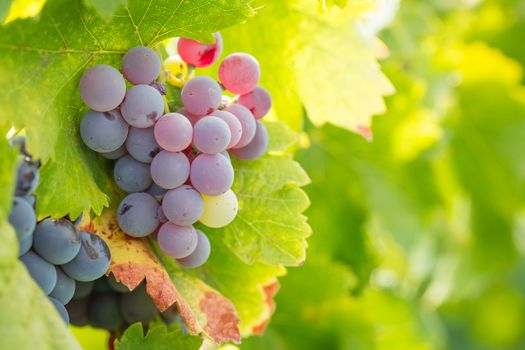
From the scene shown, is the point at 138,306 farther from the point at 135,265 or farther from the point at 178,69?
the point at 178,69

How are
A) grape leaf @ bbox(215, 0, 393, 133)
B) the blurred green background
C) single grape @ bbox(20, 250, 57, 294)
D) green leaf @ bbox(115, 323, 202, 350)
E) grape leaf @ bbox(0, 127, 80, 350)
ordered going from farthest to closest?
the blurred green background
grape leaf @ bbox(215, 0, 393, 133)
green leaf @ bbox(115, 323, 202, 350)
single grape @ bbox(20, 250, 57, 294)
grape leaf @ bbox(0, 127, 80, 350)

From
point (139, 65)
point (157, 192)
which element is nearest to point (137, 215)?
point (157, 192)

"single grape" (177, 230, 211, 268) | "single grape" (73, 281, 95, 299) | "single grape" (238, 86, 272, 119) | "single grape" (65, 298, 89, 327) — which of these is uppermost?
"single grape" (238, 86, 272, 119)

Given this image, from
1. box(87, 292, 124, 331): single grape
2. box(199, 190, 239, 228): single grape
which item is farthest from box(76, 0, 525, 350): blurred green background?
box(199, 190, 239, 228): single grape

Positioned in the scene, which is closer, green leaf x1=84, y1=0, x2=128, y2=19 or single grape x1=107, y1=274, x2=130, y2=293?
green leaf x1=84, y1=0, x2=128, y2=19

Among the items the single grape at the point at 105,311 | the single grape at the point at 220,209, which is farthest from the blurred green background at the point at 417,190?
the single grape at the point at 220,209

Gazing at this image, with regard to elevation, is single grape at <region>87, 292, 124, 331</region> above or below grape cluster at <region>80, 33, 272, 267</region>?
below

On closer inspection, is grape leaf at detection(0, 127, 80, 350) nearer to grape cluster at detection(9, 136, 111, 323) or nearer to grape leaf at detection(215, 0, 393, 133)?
grape cluster at detection(9, 136, 111, 323)

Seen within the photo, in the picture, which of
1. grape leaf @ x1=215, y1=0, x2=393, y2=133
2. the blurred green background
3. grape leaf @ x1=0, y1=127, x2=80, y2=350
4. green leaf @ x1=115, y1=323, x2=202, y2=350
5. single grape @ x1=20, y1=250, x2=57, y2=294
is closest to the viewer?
grape leaf @ x1=0, y1=127, x2=80, y2=350
